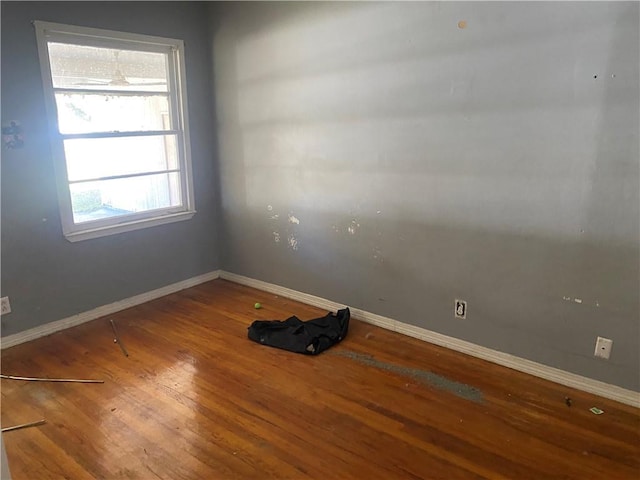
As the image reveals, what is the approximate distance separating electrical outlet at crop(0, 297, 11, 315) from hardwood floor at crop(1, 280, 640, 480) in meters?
0.25

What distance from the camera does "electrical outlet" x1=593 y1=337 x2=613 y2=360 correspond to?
97.0 inches

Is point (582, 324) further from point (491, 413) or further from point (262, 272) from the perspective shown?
point (262, 272)

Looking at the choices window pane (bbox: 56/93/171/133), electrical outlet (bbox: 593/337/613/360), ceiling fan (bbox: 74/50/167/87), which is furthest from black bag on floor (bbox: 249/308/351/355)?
ceiling fan (bbox: 74/50/167/87)

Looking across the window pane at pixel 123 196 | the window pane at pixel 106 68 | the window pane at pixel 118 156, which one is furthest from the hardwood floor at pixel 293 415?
the window pane at pixel 106 68

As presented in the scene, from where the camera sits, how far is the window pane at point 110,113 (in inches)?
127

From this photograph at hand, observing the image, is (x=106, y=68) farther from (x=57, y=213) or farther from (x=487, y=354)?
(x=487, y=354)

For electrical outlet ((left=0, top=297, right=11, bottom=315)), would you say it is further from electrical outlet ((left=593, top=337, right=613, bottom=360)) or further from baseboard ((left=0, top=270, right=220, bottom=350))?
electrical outlet ((left=593, top=337, right=613, bottom=360))

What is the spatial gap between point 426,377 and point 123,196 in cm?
254

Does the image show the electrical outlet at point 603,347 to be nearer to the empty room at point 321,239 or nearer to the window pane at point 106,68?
the empty room at point 321,239

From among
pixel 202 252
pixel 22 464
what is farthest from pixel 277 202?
pixel 22 464

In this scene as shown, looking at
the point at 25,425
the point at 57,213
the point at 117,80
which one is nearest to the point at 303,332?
the point at 25,425

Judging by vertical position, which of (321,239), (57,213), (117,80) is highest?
(117,80)

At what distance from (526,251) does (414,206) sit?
0.71m

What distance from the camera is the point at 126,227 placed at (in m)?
3.62
